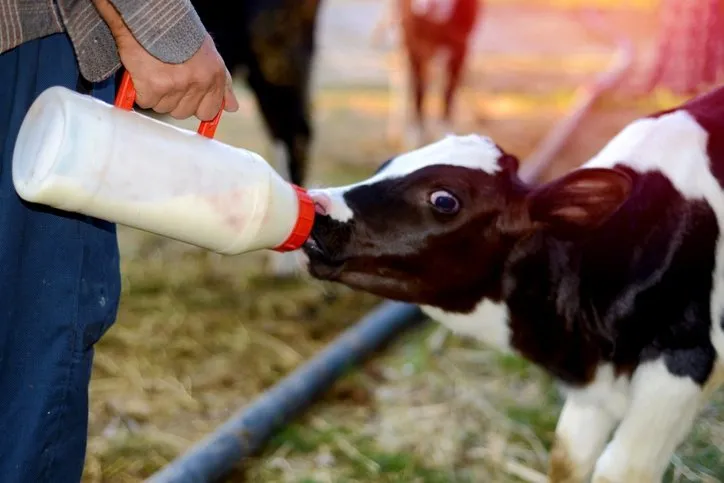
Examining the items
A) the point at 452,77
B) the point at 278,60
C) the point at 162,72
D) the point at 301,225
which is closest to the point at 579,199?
the point at 301,225

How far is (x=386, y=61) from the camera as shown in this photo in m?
9.30

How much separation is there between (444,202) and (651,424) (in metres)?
0.66

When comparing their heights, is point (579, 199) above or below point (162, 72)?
below

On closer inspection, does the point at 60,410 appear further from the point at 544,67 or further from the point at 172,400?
the point at 544,67

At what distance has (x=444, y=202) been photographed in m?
2.09

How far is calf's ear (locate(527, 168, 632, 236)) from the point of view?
78.8 inches

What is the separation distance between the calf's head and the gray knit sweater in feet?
1.80

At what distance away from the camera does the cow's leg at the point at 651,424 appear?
2055 mm

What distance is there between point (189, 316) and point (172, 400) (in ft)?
2.48

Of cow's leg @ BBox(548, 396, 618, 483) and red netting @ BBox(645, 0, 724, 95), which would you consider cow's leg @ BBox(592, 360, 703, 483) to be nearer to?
cow's leg @ BBox(548, 396, 618, 483)

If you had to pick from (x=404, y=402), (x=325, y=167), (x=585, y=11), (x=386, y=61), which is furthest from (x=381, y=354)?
(x=585, y=11)

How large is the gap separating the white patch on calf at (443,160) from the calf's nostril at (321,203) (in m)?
0.02

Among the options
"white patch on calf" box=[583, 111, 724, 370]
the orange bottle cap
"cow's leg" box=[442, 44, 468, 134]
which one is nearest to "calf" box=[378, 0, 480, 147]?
"cow's leg" box=[442, 44, 468, 134]

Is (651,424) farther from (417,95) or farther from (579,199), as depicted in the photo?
(417,95)
